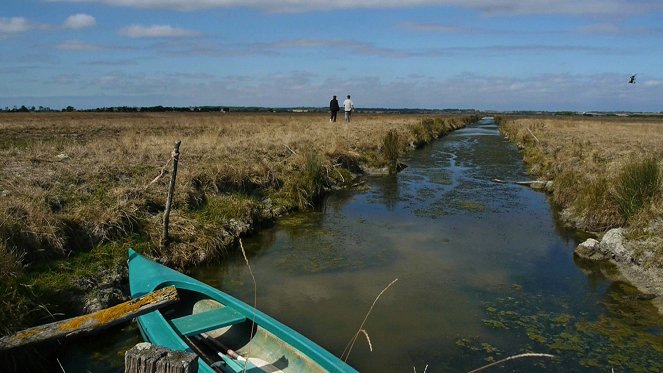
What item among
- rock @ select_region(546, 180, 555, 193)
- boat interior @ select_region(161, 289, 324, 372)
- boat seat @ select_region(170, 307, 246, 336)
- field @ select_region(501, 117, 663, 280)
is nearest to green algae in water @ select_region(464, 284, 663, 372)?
field @ select_region(501, 117, 663, 280)

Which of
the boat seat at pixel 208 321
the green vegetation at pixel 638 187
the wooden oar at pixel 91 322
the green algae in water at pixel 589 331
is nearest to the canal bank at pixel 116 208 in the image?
the wooden oar at pixel 91 322

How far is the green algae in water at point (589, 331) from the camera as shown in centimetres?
579

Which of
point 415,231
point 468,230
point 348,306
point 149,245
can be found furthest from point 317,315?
point 468,230

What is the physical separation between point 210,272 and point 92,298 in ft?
7.77

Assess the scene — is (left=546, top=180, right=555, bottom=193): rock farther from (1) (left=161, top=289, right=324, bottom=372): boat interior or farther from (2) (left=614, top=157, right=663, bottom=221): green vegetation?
(1) (left=161, top=289, right=324, bottom=372): boat interior

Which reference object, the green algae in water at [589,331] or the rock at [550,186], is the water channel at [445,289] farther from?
the rock at [550,186]

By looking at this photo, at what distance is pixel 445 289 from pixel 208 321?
4061 mm

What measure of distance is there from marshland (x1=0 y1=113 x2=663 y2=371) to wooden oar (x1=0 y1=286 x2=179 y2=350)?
63 centimetres

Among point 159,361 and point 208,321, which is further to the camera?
point 208,321

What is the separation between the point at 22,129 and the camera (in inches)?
984

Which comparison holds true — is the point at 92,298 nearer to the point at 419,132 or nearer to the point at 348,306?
the point at 348,306

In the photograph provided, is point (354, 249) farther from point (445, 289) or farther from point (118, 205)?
point (118, 205)

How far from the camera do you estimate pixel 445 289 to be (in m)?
7.96

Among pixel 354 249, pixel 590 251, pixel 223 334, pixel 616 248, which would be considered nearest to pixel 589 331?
pixel 616 248
